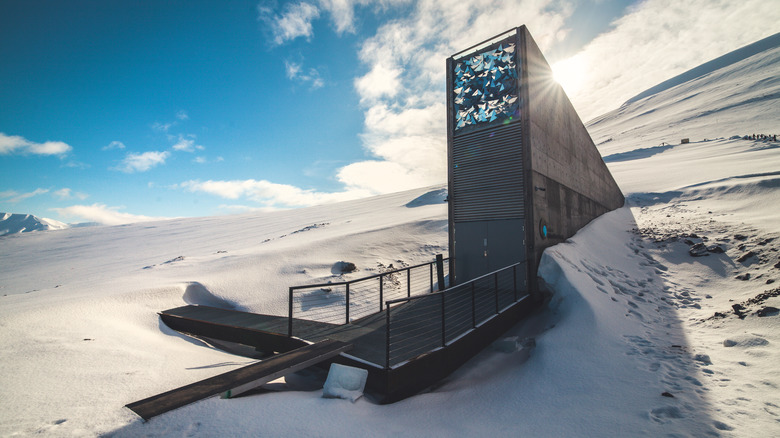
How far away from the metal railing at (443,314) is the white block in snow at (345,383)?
1.30 ft

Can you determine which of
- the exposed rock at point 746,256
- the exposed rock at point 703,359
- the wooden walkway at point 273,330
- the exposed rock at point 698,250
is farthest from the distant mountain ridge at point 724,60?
the wooden walkway at point 273,330

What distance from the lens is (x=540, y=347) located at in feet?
16.9

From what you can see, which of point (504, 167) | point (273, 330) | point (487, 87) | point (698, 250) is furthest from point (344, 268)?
point (698, 250)

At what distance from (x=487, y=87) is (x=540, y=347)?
6.66m

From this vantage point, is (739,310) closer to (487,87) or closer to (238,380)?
(487,87)

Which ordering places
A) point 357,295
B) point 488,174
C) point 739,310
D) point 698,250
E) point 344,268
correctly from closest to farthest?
point 739,310 < point 488,174 < point 698,250 < point 357,295 < point 344,268

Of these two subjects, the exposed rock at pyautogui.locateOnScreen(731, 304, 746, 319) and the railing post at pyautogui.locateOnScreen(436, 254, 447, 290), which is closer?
the exposed rock at pyautogui.locateOnScreen(731, 304, 746, 319)

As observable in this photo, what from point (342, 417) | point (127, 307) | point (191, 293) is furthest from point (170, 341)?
point (342, 417)

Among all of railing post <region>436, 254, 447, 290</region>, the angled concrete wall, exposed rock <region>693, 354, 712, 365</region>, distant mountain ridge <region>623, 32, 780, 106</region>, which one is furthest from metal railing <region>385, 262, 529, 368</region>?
distant mountain ridge <region>623, 32, 780, 106</region>

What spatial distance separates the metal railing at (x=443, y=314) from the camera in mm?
4863

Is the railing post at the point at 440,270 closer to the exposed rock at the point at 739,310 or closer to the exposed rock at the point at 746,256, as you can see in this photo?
the exposed rock at the point at 739,310

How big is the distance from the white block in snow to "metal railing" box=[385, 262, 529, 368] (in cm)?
40

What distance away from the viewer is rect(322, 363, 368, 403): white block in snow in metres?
3.79

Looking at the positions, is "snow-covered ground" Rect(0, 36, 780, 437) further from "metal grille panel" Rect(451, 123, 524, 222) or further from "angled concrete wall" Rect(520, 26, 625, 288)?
"metal grille panel" Rect(451, 123, 524, 222)
